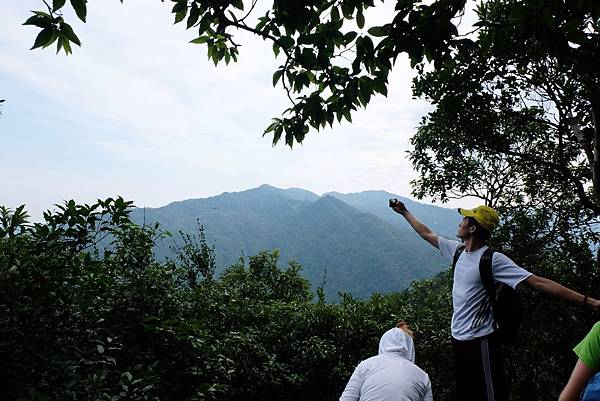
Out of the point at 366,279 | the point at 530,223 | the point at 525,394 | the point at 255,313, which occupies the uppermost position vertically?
the point at 530,223

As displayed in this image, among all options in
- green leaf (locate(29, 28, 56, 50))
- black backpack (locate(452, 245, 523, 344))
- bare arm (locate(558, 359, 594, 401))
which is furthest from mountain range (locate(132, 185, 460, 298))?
bare arm (locate(558, 359, 594, 401))

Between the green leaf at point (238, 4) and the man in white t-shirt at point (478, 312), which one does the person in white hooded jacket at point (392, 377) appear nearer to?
the man in white t-shirt at point (478, 312)

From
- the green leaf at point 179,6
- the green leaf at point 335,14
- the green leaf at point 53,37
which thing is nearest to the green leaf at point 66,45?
the green leaf at point 53,37

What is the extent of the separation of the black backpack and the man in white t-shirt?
1.1 inches

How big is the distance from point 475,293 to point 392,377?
863mm

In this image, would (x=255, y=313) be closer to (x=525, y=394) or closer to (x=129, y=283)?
(x=129, y=283)

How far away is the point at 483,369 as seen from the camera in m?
2.51

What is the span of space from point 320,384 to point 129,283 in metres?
3.01

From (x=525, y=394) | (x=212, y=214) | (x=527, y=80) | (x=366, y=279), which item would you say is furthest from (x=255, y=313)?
(x=212, y=214)

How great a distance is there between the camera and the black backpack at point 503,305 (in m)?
2.50

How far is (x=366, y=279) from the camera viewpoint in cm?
11288

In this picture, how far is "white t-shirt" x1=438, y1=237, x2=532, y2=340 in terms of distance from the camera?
254 cm

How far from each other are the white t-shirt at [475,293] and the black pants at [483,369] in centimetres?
6

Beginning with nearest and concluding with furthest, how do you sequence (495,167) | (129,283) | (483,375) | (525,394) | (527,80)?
1. (483,375)
2. (129,283)
3. (525,394)
4. (527,80)
5. (495,167)
